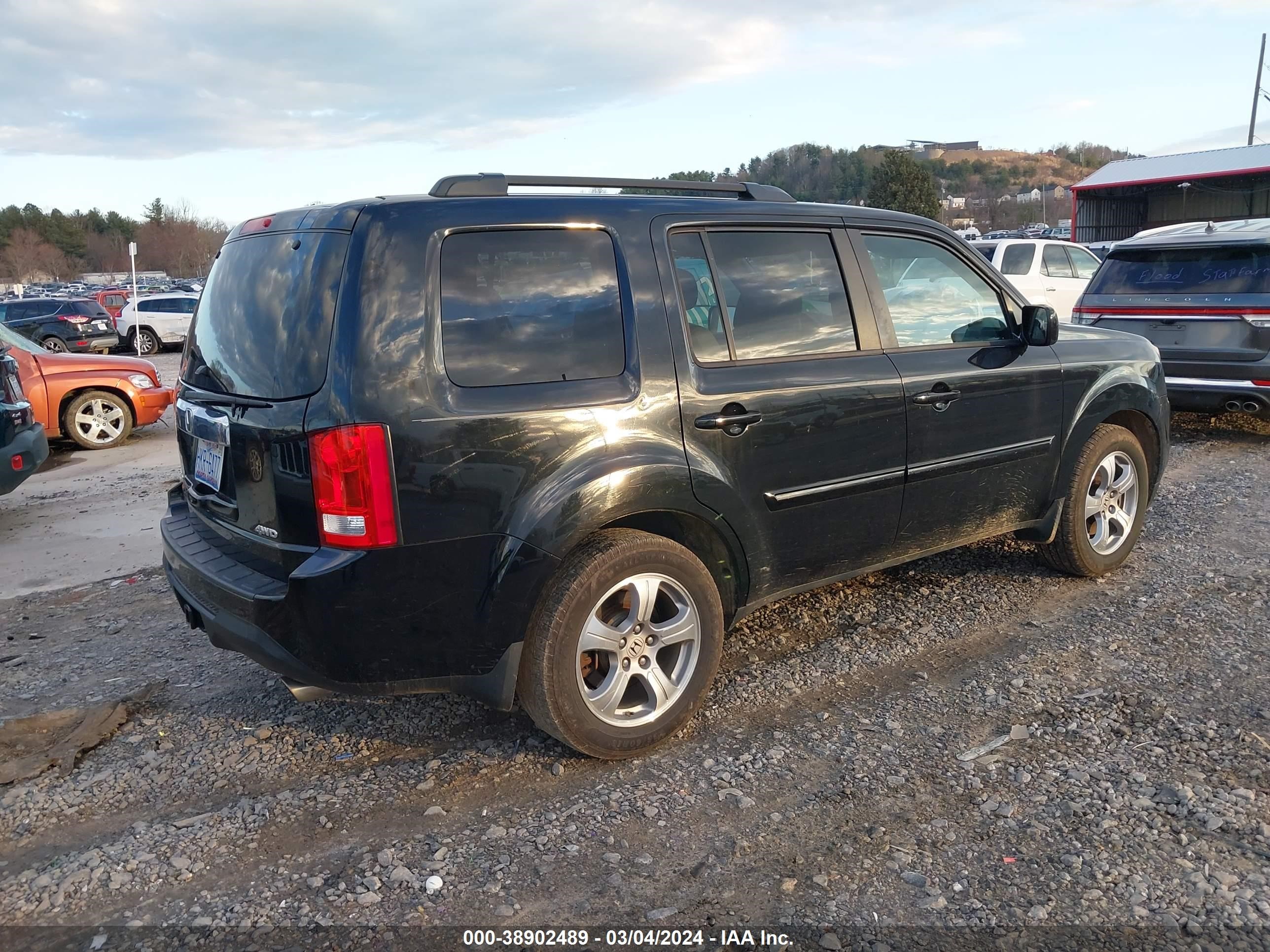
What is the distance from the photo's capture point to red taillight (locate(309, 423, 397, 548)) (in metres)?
2.96

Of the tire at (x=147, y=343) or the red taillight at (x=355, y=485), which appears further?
the tire at (x=147, y=343)

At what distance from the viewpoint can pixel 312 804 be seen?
3.29 meters

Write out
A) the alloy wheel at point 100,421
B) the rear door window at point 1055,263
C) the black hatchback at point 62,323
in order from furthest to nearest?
the black hatchback at point 62,323 < the rear door window at point 1055,263 < the alloy wheel at point 100,421

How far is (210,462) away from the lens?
3504mm

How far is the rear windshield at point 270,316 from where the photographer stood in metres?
3.05

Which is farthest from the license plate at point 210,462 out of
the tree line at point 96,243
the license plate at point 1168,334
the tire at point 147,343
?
the tree line at point 96,243

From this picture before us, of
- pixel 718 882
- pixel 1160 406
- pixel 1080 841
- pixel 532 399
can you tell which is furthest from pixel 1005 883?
pixel 1160 406

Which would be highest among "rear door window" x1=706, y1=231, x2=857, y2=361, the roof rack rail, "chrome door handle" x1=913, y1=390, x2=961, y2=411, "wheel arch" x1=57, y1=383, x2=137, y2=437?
the roof rack rail

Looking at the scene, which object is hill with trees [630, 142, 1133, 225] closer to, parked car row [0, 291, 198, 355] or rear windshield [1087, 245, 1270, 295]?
rear windshield [1087, 245, 1270, 295]

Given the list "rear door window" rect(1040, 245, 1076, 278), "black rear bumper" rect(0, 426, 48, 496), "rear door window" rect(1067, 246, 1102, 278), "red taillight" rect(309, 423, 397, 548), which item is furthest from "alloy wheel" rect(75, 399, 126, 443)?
"rear door window" rect(1067, 246, 1102, 278)

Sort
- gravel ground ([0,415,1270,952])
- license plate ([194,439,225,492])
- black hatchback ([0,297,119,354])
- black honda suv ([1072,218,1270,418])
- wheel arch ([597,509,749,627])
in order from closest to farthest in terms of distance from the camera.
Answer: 1. gravel ground ([0,415,1270,952])
2. license plate ([194,439,225,492])
3. wheel arch ([597,509,749,627])
4. black honda suv ([1072,218,1270,418])
5. black hatchback ([0,297,119,354])

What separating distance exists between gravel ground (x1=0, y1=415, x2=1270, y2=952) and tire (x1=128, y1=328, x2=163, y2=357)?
23550mm

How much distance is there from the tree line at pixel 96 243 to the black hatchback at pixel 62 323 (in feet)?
233

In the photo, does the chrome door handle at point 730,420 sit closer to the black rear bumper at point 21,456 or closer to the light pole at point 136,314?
the black rear bumper at point 21,456
